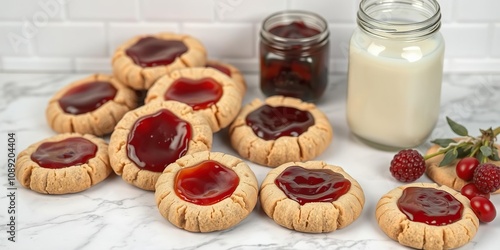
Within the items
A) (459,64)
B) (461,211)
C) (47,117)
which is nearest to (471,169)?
(461,211)

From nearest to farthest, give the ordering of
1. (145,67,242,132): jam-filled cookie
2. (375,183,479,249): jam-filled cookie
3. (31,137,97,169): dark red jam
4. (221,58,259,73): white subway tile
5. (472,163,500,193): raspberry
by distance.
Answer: (375,183,479,249): jam-filled cookie → (472,163,500,193): raspberry → (31,137,97,169): dark red jam → (145,67,242,132): jam-filled cookie → (221,58,259,73): white subway tile

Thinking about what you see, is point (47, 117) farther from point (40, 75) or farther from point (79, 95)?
point (40, 75)

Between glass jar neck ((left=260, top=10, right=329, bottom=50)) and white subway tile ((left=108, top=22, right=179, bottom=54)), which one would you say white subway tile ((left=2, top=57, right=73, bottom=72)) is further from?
glass jar neck ((left=260, top=10, right=329, bottom=50))

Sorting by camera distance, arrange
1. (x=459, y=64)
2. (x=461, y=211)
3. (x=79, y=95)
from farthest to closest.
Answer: (x=459, y=64) < (x=79, y=95) < (x=461, y=211)

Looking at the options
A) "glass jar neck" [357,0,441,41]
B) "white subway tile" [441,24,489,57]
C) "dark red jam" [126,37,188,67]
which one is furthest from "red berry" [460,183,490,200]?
"dark red jam" [126,37,188,67]

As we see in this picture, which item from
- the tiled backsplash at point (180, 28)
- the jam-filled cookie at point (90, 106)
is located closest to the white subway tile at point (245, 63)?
the tiled backsplash at point (180, 28)

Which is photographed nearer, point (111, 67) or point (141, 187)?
point (141, 187)
